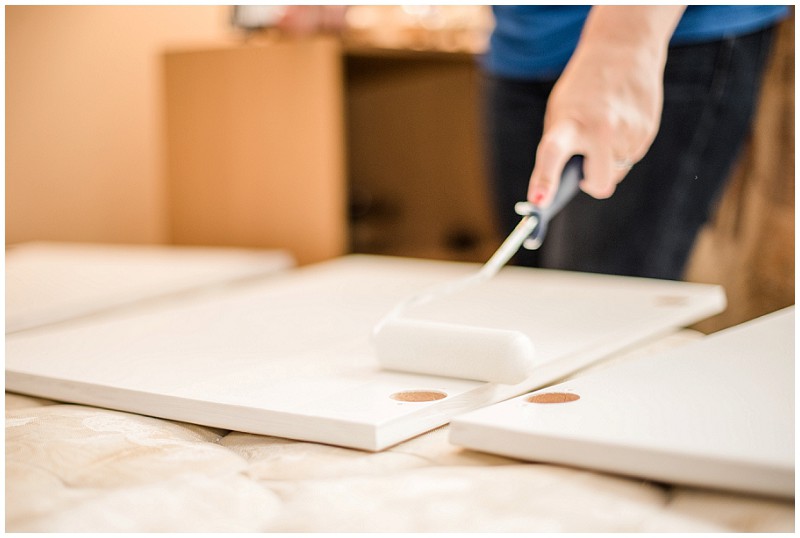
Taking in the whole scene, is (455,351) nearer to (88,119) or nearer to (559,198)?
(559,198)

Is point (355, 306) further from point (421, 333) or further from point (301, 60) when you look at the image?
point (301, 60)

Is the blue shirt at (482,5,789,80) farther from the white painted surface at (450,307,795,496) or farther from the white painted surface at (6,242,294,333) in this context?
the white painted surface at (450,307,795,496)

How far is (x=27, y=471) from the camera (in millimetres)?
444

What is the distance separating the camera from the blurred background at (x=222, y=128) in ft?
5.00

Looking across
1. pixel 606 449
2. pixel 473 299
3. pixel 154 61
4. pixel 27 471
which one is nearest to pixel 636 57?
pixel 473 299

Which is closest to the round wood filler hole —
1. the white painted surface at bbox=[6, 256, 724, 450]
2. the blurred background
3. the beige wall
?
the white painted surface at bbox=[6, 256, 724, 450]

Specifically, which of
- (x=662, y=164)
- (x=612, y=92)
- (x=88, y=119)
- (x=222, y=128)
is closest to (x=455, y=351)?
(x=612, y=92)

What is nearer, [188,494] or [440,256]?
[188,494]

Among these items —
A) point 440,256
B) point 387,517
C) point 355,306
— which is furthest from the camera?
point 440,256

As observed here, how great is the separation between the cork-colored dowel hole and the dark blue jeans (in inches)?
→ 23.3

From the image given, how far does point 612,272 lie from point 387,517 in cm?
82

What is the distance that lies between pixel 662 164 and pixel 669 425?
2.20 ft

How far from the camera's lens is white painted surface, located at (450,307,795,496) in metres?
0.40

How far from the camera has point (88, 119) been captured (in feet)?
5.58
